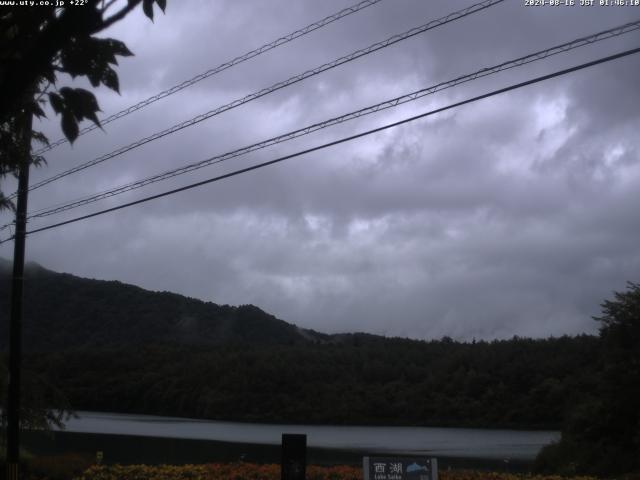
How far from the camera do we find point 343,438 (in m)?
39.2

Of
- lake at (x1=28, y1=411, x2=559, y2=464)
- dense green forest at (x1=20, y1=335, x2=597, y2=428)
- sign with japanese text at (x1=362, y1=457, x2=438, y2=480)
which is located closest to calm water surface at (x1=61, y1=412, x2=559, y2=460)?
Answer: lake at (x1=28, y1=411, x2=559, y2=464)

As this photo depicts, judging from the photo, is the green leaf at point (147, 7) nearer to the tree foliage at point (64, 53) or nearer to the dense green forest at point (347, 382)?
the tree foliage at point (64, 53)

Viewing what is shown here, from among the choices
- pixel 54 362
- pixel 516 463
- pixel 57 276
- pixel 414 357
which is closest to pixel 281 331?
pixel 414 357

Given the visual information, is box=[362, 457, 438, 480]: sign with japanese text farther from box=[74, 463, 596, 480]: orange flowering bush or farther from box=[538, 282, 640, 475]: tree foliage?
box=[538, 282, 640, 475]: tree foliage

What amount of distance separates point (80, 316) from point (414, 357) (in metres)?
24.8

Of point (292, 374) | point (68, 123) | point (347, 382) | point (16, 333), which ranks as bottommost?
point (68, 123)

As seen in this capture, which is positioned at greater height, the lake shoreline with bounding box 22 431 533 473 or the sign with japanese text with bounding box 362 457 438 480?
A: the lake shoreline with bounding box 22 431 533 473

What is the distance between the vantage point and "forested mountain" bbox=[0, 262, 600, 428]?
4656 centimetres

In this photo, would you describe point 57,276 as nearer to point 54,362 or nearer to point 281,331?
point 54,362

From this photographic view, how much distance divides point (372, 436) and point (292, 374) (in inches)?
678

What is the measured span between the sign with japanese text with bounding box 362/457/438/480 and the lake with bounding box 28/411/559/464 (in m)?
15.0

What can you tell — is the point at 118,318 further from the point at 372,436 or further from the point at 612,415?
the point at 612,415

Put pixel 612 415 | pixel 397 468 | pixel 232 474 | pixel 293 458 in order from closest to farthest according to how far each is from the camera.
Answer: pixel 293 458, pixel 397 468, pixel 232 474, pixel 612 415

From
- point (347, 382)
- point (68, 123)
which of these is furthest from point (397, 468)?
point (347, 382)
